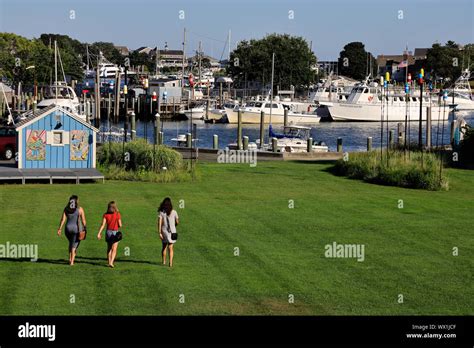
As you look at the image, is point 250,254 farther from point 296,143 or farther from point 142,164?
point 296,143

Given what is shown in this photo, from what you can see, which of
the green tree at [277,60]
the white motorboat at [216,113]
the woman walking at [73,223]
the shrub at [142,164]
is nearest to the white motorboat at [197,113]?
the white motorboat at [216,113]

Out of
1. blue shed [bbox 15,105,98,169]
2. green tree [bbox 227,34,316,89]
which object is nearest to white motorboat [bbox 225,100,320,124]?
green tree [bbox 227,34,316,89]

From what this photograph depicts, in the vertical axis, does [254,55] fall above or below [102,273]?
above

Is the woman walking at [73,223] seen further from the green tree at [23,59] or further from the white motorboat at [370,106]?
the green tree at [23,59]

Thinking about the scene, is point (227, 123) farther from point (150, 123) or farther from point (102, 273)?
point (102, 273)

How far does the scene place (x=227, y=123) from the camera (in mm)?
126625

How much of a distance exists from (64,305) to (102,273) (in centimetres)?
286

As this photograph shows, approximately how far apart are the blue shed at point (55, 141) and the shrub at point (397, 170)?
1225 cm

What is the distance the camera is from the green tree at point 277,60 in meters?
165

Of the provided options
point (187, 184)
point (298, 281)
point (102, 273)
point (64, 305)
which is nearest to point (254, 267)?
point (298, 281)

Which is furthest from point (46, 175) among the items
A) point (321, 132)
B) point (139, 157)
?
point (321, 132)

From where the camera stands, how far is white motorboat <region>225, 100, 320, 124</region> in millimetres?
120625

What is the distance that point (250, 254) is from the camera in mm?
25875
